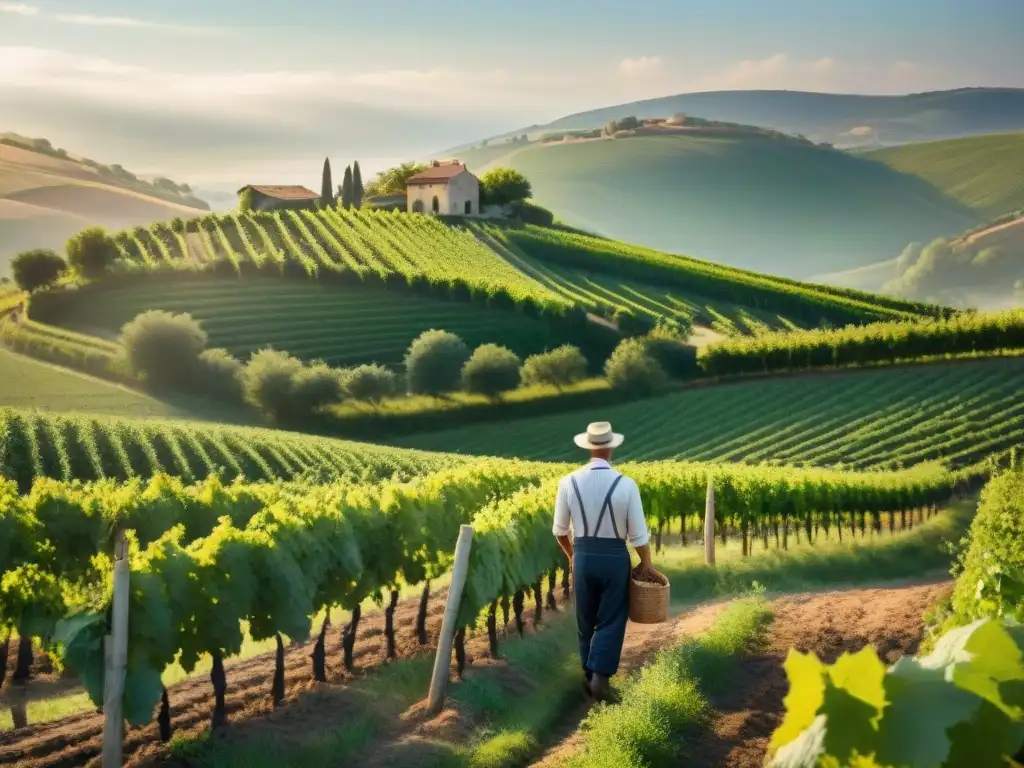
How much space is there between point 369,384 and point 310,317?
34.7ft

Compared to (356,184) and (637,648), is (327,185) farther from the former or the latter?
(637,648)

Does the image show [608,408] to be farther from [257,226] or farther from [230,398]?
[257,226]

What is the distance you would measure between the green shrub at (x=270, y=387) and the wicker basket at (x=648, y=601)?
3503cm

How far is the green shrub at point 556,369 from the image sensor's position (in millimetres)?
47750

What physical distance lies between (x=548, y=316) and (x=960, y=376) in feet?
64.3

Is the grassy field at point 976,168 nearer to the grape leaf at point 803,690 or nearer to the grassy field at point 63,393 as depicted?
the grassy field at point 63,393

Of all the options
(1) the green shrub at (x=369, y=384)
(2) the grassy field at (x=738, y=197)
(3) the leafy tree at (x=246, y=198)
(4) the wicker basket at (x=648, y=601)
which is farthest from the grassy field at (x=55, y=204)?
(2) the grassy field at (x=738, y=197)

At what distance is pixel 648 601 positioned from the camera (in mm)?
8016

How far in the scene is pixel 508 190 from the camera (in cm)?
8150

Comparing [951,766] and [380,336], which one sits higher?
[951,766]

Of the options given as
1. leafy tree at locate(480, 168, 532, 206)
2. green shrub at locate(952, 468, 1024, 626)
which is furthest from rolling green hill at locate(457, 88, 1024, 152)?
green shrub at locate(952, 468, 1024, 626)

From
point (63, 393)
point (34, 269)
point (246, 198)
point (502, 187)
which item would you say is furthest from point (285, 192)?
point (63, 393)

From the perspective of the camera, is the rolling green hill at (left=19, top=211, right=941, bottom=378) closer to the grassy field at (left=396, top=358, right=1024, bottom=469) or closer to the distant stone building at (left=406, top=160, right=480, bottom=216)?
the distant stone building at (left=406, top=160, right=480, bottom=216)

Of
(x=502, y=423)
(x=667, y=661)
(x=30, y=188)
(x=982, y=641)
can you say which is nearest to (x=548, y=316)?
(x=502, y=423)
